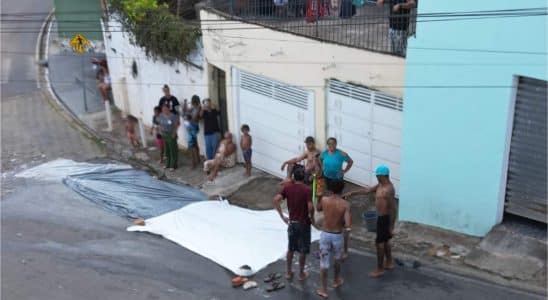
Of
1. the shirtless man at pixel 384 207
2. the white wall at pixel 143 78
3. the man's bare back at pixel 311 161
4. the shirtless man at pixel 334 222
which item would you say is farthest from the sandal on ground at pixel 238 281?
the white wall at pixel 143 78

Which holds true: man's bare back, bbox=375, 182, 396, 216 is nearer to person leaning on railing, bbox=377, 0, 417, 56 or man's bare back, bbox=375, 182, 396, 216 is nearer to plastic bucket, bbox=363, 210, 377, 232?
plastic bucket, bbox=363, 210, 377, 232

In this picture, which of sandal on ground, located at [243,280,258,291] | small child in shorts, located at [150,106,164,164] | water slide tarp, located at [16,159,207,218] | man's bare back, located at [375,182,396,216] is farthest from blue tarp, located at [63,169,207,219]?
man's bare back, located at [375,182,396,216]

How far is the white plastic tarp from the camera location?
10062 mm

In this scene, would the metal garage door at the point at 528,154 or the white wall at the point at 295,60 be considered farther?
the white wall at the point at 295,60

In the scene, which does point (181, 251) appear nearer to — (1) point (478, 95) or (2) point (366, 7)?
(1) point (478, 95)

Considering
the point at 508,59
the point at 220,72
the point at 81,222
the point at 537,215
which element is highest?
Answer: the point at 508,59

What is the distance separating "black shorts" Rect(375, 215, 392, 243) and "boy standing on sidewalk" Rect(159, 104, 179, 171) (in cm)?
702

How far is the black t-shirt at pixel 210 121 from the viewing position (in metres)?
14.5

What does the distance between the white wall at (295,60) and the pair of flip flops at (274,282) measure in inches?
145

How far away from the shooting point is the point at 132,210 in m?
12.3

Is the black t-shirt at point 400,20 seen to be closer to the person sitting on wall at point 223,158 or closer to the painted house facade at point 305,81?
the painted house facade at point 305,81

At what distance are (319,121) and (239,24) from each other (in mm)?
2795

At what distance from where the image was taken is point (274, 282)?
30.3 ft

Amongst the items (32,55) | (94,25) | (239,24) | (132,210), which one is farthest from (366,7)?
(32,55)
